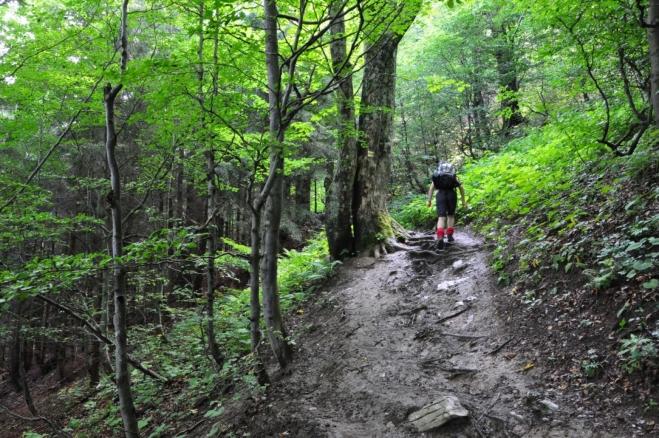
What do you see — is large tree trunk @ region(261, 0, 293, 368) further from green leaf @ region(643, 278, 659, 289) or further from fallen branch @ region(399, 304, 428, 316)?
green leaf @ region(643, 278, 659, 289)

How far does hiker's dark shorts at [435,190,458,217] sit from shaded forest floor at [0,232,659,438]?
4.32 feet

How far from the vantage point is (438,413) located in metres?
3.43

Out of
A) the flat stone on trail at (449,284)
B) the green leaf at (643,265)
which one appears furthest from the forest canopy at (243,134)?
the flat stone on trail at (449,284)

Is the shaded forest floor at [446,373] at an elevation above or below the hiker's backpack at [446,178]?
below

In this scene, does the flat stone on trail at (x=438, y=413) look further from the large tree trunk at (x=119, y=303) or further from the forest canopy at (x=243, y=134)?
the large tree trunk at (x=119, y=303)

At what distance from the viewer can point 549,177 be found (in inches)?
286

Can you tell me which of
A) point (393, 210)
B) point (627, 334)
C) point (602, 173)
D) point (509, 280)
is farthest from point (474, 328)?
point (393, 210)

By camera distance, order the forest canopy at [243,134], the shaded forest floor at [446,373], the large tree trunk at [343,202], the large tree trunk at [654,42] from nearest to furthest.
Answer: the shaded forest floor at [446,373], the forest canopy at [243,134], the large tree trunk at [654,42], the large tree trunk at [343,202]

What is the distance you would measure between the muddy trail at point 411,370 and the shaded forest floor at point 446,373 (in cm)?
1

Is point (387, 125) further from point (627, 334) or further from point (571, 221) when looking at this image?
point (627, 334)

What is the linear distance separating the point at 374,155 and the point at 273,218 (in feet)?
15.2

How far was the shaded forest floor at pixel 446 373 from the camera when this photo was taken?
3195 mm

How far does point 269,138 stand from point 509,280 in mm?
4010

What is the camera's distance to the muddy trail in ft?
11.0
